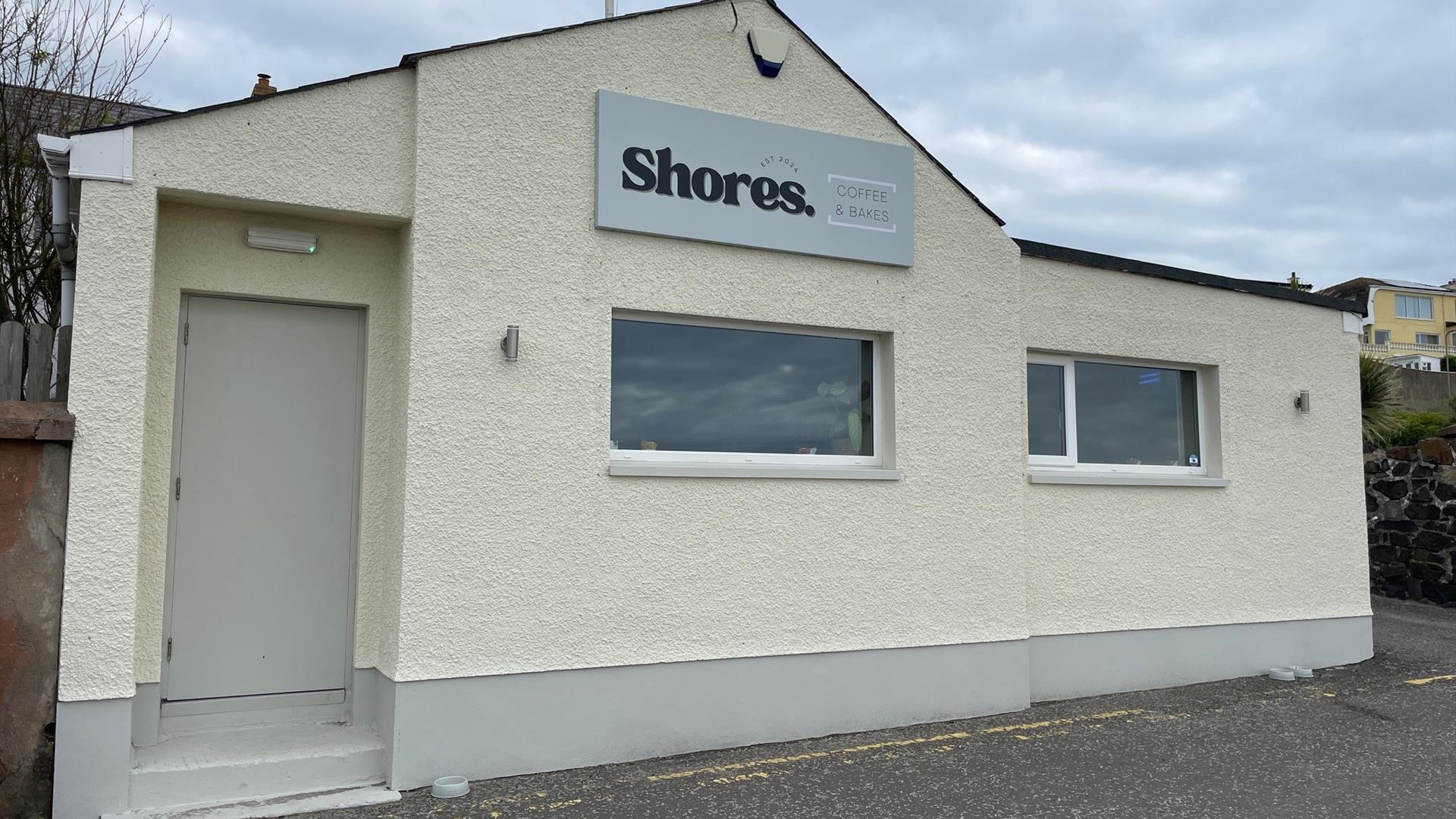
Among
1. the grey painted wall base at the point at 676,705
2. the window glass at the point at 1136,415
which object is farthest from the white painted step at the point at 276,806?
the window glass at the point at 1136,415

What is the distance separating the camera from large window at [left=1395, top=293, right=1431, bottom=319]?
57156 mm

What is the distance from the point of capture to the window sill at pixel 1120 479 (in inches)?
283

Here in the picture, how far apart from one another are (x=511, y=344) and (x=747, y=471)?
1.64 m

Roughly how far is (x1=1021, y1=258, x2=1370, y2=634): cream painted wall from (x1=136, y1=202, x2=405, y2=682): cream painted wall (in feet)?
14.6

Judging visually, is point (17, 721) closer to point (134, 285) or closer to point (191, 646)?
point (191, 646)

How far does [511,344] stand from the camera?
17.6 ft

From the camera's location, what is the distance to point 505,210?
5.49 metres

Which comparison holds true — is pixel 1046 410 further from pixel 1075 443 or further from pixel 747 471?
pixel 747 471

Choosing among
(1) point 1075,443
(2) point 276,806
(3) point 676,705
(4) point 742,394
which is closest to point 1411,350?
(1) point 1075,443

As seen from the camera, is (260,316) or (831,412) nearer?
(260,316)

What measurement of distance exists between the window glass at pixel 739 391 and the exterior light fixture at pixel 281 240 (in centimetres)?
176

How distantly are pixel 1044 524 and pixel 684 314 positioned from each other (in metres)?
3.16

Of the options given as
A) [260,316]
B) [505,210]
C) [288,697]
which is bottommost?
[288,697]

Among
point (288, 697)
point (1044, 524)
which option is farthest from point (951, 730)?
point (288, 697)
